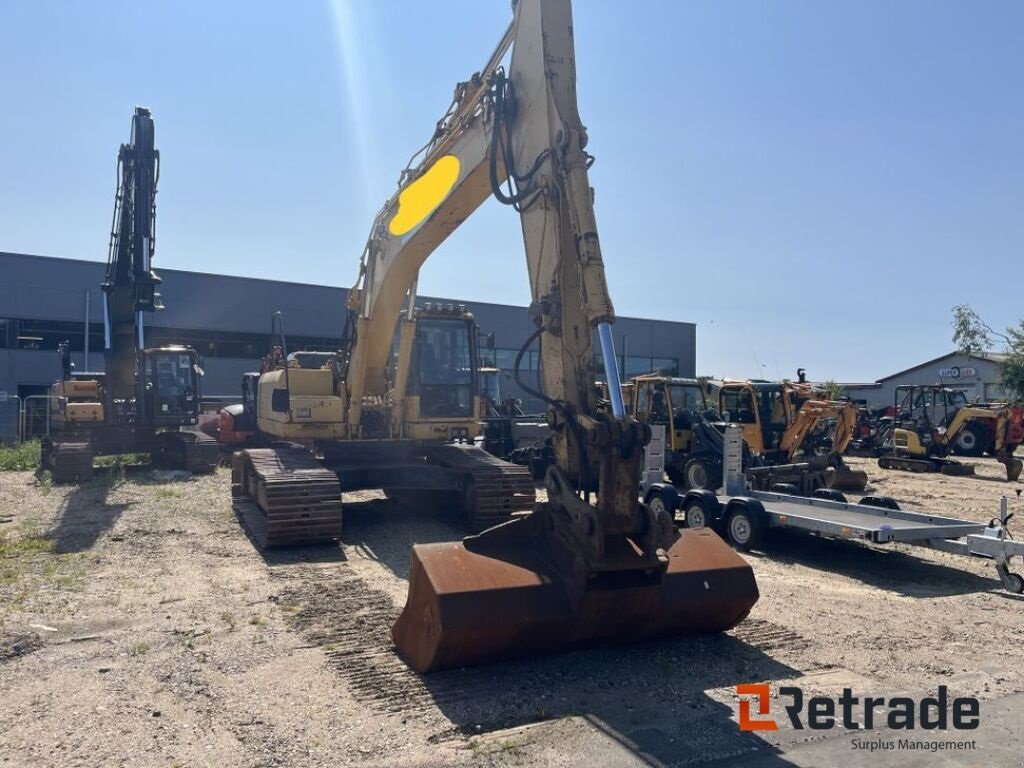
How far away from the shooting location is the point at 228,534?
412 inches

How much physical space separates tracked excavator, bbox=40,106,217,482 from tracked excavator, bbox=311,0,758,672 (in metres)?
11.4

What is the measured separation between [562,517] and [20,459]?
19.0m

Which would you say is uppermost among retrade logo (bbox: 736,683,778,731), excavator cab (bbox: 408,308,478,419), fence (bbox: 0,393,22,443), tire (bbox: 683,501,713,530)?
excavator cab (bbox: 408,308,478,419)

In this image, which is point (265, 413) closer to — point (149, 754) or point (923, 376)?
point (149, 754)

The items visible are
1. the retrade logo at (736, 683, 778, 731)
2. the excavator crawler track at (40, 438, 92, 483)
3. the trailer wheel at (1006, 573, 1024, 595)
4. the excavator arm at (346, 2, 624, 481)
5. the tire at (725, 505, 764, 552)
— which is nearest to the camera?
the retrade logo at (736, 683, 778, 731)

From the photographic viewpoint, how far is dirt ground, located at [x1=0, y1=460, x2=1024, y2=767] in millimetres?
4262

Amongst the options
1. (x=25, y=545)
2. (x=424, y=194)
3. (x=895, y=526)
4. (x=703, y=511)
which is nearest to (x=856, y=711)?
(x=895, y=526)

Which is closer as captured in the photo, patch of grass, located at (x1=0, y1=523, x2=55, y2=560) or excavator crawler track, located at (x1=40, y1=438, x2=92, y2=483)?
patch of grass, located at (x1=0, y1=523, x2=55, y2=560)

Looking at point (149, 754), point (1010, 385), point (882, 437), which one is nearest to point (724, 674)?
point (149, 754)

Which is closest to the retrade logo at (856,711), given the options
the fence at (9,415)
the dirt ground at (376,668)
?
the dirt ground at (376,668)

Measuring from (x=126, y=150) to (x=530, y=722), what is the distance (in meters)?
15.4

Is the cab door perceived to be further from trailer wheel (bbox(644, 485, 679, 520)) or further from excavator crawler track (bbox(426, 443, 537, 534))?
excavator crawler track (bbox(426, 443, 537, 534))

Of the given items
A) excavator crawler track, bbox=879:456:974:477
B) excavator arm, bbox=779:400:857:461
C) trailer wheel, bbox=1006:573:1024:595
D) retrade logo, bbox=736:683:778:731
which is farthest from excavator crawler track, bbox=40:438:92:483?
excavator crawler track, bbox=879:456:974:477

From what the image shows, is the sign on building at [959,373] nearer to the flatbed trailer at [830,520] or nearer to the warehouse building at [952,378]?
the warehouse building at [952,378]
